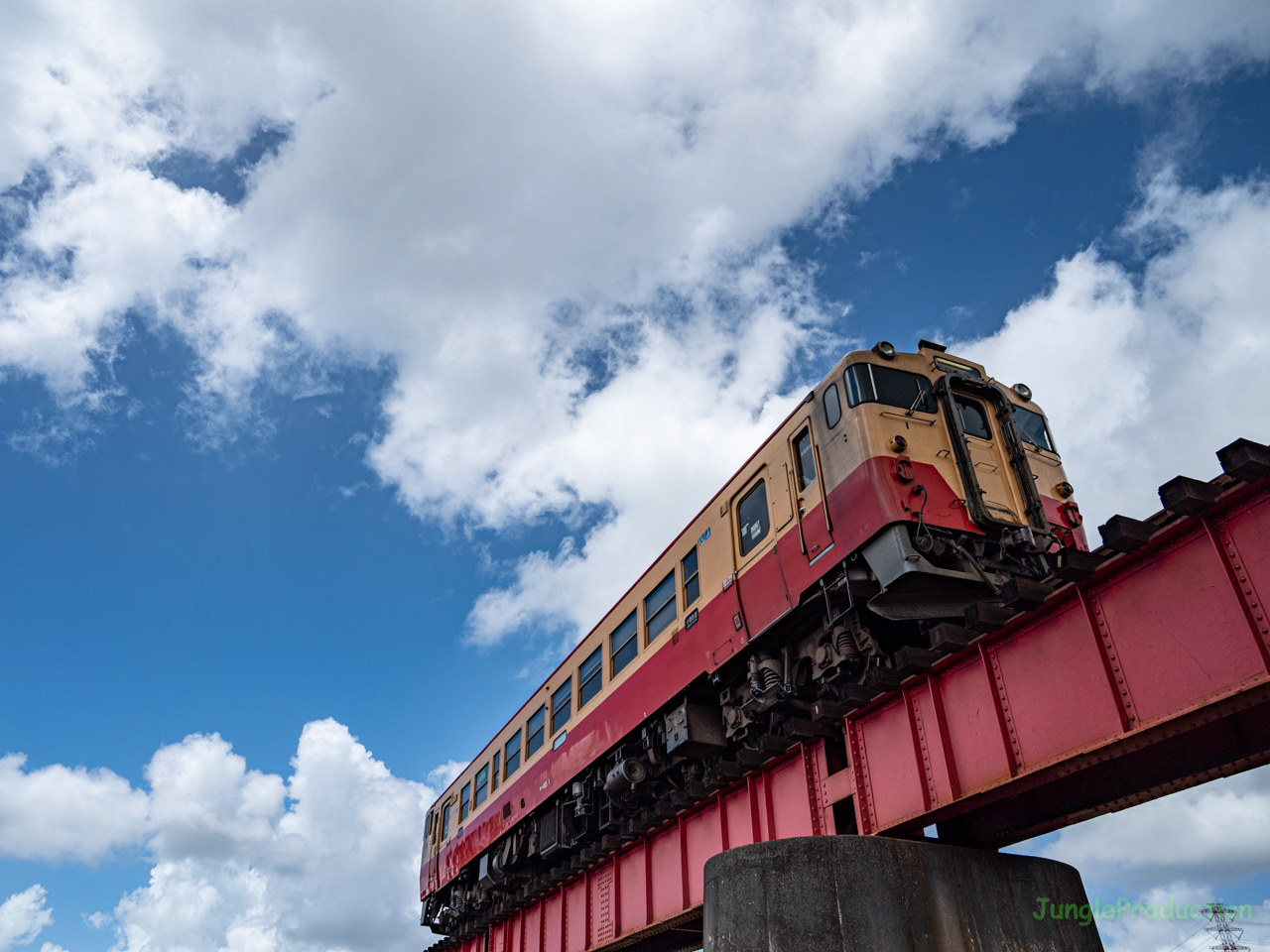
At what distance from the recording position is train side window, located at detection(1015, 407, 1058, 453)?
9.63 meters

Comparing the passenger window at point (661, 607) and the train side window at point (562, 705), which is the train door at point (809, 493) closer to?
the passenger window at point (661, 607)

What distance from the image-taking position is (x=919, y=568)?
746 centimetres

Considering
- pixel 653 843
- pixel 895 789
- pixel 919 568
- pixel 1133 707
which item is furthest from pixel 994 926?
pixel 653 843

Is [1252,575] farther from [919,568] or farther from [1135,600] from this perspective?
[919,568]

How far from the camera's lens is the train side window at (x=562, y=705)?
559 inches

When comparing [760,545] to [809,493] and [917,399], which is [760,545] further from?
[917,399]

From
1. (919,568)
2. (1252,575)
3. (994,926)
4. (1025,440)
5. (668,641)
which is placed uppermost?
(1025,440)

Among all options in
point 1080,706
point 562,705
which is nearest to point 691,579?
point 562,705

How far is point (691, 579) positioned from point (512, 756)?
7.83 m

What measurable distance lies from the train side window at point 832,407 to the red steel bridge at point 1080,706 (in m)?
2.77

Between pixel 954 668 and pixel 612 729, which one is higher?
pixel 612 729

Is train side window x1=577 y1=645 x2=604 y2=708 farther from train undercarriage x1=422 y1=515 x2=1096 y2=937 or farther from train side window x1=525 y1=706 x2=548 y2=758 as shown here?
train side window x1=525 y1=706 x2=548 y2=758

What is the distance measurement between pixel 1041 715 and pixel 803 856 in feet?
6.65

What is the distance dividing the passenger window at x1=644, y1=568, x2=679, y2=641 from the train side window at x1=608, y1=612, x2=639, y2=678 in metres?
0.40
